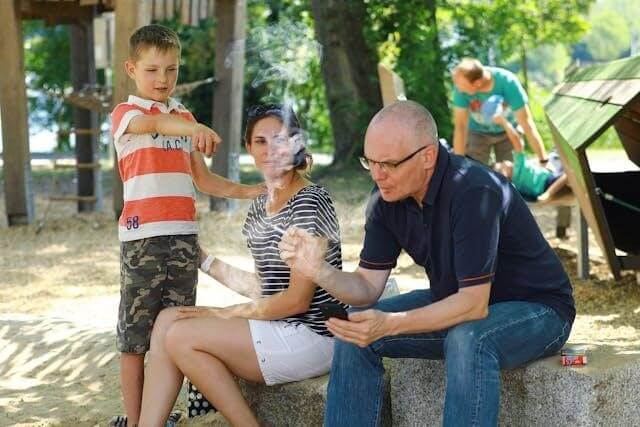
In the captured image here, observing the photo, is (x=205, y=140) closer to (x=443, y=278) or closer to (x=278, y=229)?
(x=278, y=229)

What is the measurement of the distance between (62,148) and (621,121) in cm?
1403

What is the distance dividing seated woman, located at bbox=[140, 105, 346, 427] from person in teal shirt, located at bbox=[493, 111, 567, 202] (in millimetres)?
5383

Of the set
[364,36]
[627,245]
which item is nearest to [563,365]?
[627,245]

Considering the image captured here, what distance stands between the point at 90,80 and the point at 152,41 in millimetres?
9182

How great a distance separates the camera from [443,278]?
3777 millimetres

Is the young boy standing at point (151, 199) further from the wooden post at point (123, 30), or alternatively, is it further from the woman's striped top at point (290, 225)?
the wooden post at point (123, 30)

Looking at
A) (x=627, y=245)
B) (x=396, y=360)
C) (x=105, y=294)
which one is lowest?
(x=105, y=294)

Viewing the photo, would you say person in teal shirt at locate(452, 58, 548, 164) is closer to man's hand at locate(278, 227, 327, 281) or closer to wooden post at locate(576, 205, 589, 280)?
wooden post at locate(576, 205, 589, 280)

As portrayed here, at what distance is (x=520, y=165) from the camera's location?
9562 millimetres

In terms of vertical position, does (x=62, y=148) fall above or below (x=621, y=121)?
below

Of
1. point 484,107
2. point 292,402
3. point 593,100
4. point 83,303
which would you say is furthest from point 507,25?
point 292,402

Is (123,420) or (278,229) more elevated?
(278,229)

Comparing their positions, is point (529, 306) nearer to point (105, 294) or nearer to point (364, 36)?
point (105, 294)

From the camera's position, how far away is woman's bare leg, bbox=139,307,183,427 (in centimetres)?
422
